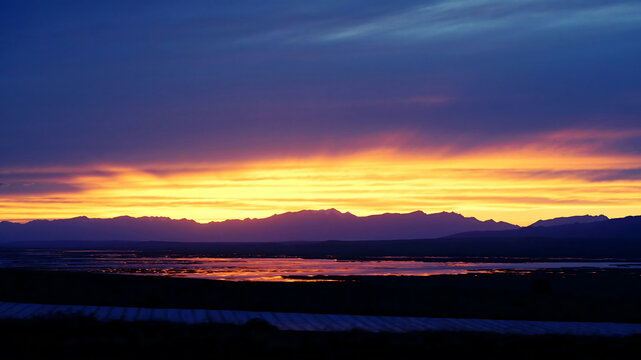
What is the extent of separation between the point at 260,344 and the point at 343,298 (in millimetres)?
15206

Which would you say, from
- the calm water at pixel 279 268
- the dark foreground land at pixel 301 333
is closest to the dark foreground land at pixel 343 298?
the dark foreground land at pixel 301 333

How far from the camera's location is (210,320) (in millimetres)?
17922

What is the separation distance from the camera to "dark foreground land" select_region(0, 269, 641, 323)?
24.2 metres

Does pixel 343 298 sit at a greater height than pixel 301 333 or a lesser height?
greater

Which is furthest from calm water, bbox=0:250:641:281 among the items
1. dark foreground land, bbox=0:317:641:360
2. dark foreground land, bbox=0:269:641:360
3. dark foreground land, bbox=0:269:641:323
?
dark foreground land, bbox=0:317:641:360

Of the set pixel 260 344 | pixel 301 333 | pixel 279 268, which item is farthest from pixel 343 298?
pixel 279 268

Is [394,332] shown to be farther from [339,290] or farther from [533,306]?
[339,290]

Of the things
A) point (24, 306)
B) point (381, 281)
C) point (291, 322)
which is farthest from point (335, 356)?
point (381, 281)

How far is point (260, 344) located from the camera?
1445 centimetres

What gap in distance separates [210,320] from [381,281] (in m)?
28.2

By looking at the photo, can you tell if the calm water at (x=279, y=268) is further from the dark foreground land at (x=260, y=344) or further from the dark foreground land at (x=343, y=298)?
the dark foreground land at (x=260, y=344)

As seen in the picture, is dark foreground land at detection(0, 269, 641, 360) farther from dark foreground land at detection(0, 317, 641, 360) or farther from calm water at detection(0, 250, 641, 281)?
calm water at detection(0, 250, 641, 281)

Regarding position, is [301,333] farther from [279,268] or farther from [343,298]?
[279,268]

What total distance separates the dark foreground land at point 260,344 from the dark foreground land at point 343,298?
22.8 feet
